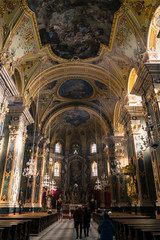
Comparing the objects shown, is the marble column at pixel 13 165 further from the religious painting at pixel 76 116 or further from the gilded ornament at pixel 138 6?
the religious painting at pixel 76 116

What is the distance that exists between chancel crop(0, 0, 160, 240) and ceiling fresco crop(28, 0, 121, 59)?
6 cm

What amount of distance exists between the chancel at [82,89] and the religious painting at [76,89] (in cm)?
10

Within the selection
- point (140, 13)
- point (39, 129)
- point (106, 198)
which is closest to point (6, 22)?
point (140, 13)

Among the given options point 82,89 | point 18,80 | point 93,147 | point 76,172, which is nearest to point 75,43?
point 18,80

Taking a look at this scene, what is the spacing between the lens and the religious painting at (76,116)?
74.4ft

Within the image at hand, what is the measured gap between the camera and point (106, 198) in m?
20.9

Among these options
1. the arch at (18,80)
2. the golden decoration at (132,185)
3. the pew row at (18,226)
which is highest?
the arch at (18,80)

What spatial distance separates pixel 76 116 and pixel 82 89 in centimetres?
565

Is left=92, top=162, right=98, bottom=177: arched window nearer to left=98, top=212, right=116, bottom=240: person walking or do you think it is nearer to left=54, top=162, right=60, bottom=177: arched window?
left=54, top=162, right=60, bottom=177: arched window

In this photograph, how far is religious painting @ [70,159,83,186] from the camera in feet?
80.1

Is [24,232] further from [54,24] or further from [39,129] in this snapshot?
[39,129]

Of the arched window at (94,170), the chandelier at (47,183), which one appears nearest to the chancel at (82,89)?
the chandelier at (47,183)

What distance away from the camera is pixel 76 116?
2356 centimetres

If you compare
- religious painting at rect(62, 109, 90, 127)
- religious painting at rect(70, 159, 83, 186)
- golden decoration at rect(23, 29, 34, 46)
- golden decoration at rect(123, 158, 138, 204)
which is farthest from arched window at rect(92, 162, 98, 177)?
golden decoration at rect(23, 29, 34, 46)
